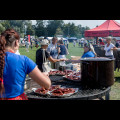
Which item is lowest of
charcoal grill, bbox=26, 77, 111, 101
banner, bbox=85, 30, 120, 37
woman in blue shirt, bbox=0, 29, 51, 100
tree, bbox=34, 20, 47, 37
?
charcoal grill, bbox=26, 77, 111, 101

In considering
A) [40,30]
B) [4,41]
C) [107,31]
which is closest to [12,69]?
[4,41]

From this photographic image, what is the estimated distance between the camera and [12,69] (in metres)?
1.58

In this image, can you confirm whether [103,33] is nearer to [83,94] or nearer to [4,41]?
[83,94]

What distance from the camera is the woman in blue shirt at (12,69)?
1557 mm

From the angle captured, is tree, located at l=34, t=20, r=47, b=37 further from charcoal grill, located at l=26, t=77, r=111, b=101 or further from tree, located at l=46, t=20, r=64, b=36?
charcoal grill, located at l=26, t=77, r=111, b=101

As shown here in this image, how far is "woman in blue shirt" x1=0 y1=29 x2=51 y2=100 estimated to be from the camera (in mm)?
1557

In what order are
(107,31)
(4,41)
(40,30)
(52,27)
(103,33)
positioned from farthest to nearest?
(52,27) < (40,30) < (103,33) < (107,31) < (4,41)

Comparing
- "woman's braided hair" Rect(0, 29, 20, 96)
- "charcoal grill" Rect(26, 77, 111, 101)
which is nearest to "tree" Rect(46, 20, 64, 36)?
"charcoal grill" Rect(26, 77, 111, 101)

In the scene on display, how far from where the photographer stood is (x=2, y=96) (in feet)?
5.35

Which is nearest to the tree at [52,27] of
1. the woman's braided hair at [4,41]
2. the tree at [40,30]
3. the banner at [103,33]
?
the tree at [40,30]

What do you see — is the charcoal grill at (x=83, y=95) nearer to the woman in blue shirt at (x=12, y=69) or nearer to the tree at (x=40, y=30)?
the woman in blue shirt at (x=12, y=69)

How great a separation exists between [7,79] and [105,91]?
143cm
